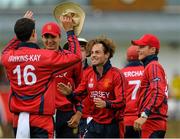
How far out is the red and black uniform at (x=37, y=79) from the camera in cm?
1147

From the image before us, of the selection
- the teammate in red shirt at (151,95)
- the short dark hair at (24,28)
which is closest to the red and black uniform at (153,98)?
the teammate in red shirt at (151,95)

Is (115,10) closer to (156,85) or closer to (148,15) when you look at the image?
(148,15)

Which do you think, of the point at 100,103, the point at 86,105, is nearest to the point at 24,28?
the point at 100,103

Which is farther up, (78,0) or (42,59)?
(78,0)

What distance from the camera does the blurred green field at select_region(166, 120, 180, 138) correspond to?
23395 mm

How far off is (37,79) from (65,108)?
1.92m

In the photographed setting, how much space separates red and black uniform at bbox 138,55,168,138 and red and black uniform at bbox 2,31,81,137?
60.3 inches

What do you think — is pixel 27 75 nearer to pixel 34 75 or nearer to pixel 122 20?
pixel 34 75

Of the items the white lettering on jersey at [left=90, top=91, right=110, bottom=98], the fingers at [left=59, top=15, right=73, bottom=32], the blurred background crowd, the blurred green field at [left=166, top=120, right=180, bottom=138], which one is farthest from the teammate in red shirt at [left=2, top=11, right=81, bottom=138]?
the blurred background crowd

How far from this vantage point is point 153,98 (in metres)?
12.5

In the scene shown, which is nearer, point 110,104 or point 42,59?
point 42,59

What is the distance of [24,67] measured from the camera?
456 inches

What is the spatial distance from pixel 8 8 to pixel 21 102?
2623 cm

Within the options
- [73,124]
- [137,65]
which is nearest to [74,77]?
[73,124]
